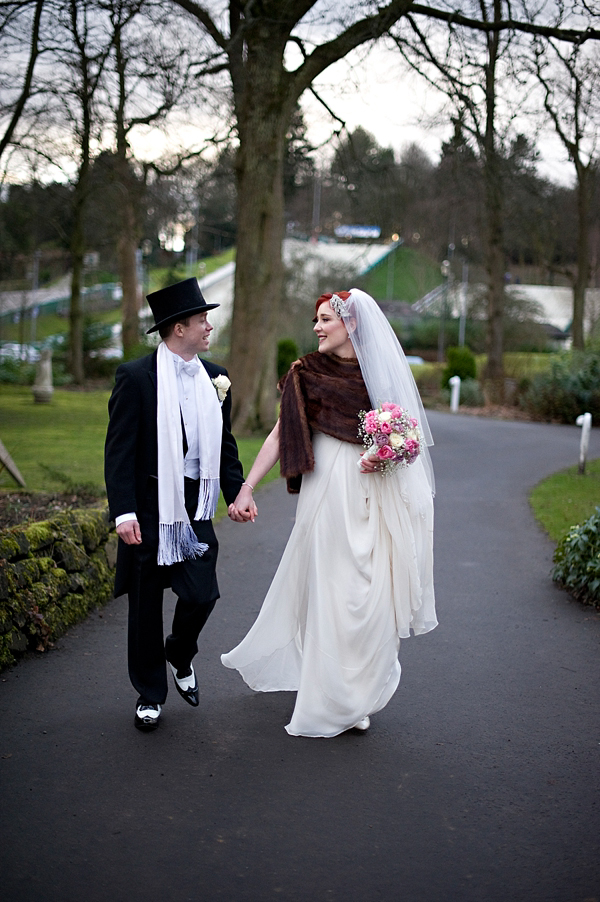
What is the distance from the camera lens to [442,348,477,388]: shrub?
29.6 metres

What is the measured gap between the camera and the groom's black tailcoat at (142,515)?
171 inches

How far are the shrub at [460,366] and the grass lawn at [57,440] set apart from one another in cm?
1130

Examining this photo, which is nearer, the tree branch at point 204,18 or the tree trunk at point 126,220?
the tree branch at point 204,18

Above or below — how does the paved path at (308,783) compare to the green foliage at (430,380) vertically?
above

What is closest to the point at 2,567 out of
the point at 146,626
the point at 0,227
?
the point at 146,626

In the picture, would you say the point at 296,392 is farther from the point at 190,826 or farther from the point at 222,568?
the point at 222,568

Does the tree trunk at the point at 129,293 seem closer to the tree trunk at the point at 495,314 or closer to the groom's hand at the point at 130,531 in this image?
the tree trunk at the point at 495,314

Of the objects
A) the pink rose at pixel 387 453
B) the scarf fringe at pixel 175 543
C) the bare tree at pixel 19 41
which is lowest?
the scarf fringe at pixel 175 543

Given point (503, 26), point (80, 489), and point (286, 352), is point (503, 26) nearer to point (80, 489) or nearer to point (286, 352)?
point (80, 489)

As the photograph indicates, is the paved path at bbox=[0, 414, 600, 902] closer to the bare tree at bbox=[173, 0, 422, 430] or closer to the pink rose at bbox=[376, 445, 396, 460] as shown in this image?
the pink rose at bbox=[376, 445, 396, 460]

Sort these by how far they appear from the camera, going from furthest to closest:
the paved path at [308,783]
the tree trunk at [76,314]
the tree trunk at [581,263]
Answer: the tree trunk at [581,263] → the tree trunk at [76,314] → the paved path at [308,783]

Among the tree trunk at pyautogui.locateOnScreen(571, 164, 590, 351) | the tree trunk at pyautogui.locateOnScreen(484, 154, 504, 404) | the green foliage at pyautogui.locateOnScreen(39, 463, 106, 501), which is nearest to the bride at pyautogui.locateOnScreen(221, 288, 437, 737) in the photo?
the green foliage at pyautogui.locateOnScreen(39, 463, 106, 501)

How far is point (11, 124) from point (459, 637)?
38.1 feet

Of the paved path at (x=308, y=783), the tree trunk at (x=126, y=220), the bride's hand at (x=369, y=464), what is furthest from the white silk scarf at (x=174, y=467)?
the tree trunk at (x=126, y=220)
